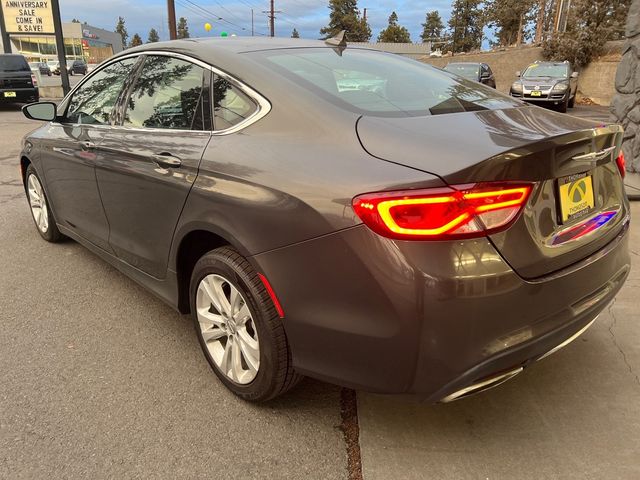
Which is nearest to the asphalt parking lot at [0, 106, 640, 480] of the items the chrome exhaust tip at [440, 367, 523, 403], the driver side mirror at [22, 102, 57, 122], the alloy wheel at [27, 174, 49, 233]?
the chrome exhaust tip at [440, 367, 523, 403]

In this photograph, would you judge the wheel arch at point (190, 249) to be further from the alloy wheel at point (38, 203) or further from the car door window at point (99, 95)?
the alloy wheel at point (38, 203)

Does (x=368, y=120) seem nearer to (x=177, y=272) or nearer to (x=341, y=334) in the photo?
(x=341, y=334)

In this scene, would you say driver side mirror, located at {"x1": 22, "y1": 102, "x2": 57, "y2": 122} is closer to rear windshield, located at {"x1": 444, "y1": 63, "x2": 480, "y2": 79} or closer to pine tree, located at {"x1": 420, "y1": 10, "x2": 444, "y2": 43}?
rear windshield, located at {"x1": 444, "y1": 63, "x2": 480, "y2": 79}

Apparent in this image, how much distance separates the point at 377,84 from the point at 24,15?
32.7 metres

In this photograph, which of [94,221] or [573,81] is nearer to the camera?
[94,221]

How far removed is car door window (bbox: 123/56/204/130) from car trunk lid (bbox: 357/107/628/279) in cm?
108

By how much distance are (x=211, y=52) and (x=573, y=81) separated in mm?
18380

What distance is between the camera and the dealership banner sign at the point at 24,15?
1118 inches

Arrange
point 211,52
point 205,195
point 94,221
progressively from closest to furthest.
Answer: point 205,195, point 211,52, point 94,221

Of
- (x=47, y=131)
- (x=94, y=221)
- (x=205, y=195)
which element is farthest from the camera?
(x=47, y=131)

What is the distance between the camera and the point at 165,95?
9.65 feet

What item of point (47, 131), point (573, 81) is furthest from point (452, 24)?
point (47, 131)

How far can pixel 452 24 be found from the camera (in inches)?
2724

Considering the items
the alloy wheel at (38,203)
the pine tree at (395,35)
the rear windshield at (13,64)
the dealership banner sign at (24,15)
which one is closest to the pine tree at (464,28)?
the pine tree at (395,35)
